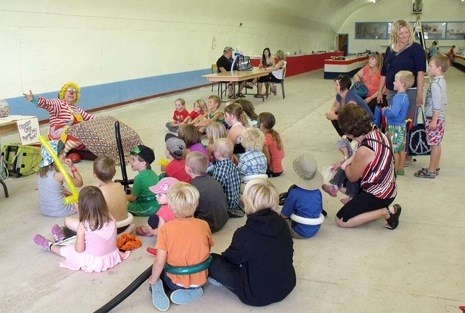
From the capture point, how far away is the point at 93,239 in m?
3.24

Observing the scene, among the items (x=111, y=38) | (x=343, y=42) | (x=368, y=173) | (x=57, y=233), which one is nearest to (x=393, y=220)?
(x=368, y=173)

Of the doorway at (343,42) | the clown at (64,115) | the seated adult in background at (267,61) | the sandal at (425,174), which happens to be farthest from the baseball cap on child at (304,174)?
the doorway at (343,42)

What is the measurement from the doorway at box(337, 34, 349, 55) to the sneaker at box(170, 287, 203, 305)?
3524cm

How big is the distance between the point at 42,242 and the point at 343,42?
3531cm

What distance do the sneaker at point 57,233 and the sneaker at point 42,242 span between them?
0.13 meters

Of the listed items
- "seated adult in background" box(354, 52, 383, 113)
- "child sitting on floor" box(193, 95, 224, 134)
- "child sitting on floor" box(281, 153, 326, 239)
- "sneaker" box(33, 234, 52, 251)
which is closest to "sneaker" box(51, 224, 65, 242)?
"sneaker" box(33, 234, 52, 251)

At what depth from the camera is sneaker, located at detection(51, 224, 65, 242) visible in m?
3.75

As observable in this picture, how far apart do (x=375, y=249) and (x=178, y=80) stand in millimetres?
11354

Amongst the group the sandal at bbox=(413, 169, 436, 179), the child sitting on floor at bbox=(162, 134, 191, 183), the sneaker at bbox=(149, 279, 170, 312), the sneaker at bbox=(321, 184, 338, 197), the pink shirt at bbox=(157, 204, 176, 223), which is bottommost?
the sandal at bbox=(413, 169, 436, 179)

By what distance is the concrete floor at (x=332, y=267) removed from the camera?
2.89 m

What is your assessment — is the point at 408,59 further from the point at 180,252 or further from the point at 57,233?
the point at 57,233

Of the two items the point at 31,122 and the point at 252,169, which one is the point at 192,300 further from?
the point at 31,122

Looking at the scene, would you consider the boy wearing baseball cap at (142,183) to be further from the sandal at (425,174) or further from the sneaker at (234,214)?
the sandal at (425,174)

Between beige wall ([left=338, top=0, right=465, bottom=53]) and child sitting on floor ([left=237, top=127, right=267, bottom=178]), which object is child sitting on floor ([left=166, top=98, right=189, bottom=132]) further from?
beige wall ([left=338, top=0, right=465, bottom=53])
